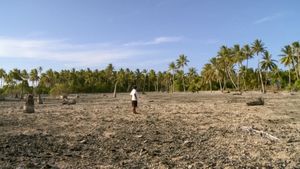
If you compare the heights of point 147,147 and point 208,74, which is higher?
point 208,74

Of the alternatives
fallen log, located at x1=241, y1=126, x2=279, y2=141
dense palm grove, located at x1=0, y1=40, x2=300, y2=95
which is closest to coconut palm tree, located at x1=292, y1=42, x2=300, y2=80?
dense palm grove, located at x1=0, y1=40, x2=300, y2=95

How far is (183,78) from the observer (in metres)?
140

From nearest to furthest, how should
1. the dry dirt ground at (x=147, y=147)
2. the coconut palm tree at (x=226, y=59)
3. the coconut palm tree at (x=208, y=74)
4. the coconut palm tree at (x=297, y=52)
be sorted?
the dry dirt ground at (x=147, y=147) → the coconut palm tree at (x=297, y=52) → the coconut palm tree at (x=226, y=59) → the coconut palm tree at (x=208, y=74)

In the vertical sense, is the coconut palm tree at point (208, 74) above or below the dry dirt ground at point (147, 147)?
above

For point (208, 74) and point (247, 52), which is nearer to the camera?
point (247, 52)

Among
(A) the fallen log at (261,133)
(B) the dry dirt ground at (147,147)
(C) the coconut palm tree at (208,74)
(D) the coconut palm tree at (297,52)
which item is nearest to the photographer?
(B) the dry dirt ground at (147,147)

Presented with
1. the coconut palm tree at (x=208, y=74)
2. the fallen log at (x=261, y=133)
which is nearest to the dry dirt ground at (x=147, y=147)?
the fallen log at (x=261, y=133)

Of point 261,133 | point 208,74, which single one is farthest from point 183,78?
point 261,133

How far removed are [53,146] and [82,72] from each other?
139 metres

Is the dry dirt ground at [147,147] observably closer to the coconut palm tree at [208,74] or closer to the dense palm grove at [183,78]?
the dense palm grove at [183,78]

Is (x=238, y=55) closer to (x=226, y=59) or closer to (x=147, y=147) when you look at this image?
(x=226, y=59)

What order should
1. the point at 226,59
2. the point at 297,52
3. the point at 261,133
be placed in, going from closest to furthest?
the point at 261,133 → the point at 297,52 → the point at 226,59

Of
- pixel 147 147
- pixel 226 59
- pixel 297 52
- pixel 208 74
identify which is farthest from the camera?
pixel 208 74

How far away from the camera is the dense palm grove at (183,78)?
93375 mm
